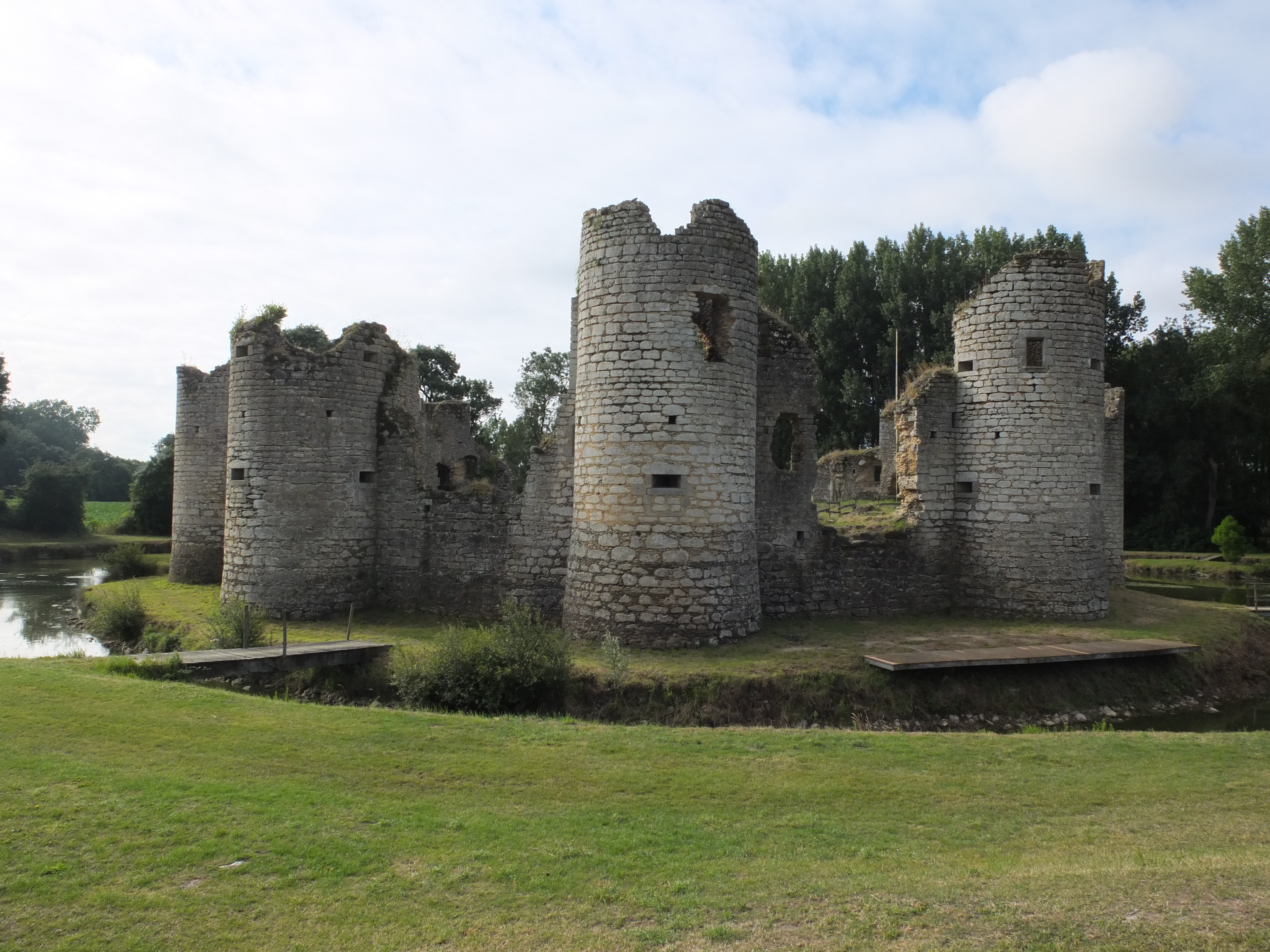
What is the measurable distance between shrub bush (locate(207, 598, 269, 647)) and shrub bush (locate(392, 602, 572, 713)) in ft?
10.3

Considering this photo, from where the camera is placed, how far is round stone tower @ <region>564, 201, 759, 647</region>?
549 inches

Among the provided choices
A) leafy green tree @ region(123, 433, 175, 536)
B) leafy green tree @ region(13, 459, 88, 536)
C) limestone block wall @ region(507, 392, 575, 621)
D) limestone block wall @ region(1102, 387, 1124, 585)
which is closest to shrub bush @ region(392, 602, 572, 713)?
limestone block wall @ region(507, 392, 575, 621)

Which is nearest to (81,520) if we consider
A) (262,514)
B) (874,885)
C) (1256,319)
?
(262,514)

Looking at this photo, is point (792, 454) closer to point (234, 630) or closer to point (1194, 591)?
point (234, 630)

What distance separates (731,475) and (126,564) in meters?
21.3

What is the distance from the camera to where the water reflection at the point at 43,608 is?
17.5 metres

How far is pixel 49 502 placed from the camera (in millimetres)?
42125

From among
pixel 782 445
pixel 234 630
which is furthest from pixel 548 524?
pixel 782 445

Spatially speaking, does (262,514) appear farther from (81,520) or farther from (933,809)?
(81,520)

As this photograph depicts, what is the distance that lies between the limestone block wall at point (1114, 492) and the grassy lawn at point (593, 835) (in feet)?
43.3

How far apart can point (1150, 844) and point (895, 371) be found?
1193 inches

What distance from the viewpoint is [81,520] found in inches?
1721

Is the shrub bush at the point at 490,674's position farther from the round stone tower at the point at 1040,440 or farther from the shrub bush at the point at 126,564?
the shrub bush at the point at 126,564

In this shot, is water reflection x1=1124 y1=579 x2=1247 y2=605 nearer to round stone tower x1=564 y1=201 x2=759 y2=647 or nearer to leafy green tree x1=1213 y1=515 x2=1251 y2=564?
leafy green tree x1=1213 y1=515 x2=1251 y2=564
